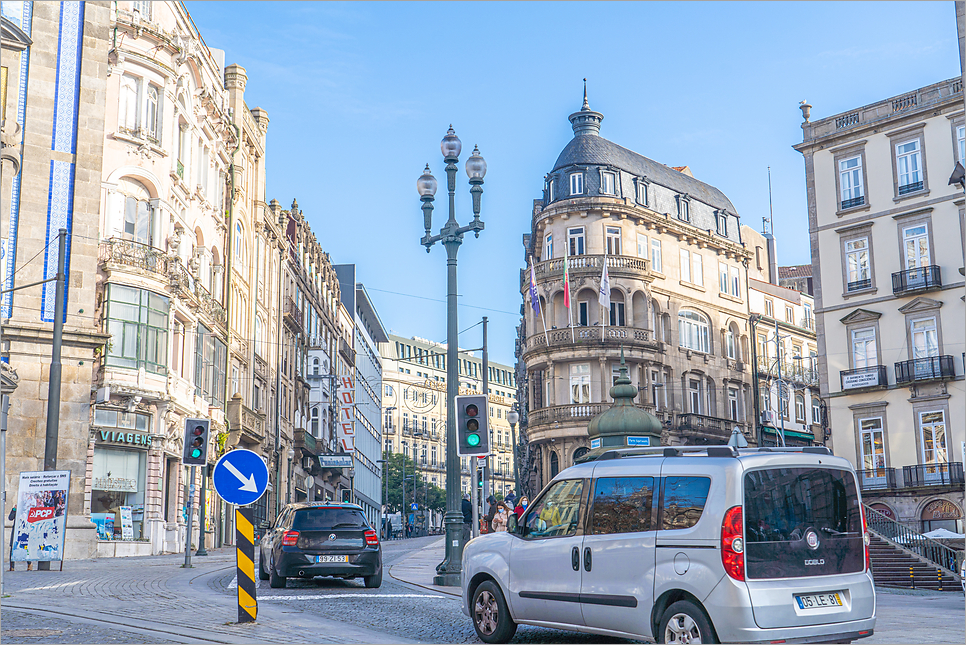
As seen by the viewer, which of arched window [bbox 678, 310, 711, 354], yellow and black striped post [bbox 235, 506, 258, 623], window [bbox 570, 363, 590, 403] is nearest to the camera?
yellow and black striped post [bbox 235, 506, 258, 623]

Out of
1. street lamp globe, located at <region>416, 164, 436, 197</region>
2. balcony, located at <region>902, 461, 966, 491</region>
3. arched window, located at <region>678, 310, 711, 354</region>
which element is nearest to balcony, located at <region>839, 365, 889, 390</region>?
balcony, located at <region>902, 461, 966, 491</region>

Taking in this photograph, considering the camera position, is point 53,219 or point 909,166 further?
point 909,166

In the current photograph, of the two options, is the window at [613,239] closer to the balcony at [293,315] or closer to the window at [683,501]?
the balcony at [293,315]

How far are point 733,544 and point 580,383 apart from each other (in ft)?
154

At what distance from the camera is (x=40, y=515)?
21.2 meters

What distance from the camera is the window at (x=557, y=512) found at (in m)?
10.4

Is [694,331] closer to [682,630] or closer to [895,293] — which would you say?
[895,293]

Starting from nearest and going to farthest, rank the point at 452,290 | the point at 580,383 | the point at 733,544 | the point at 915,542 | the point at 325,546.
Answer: the point at 733,544 → the point at 325,546 → the point at 452,290 → the point at 915,542 → the point at 580,383

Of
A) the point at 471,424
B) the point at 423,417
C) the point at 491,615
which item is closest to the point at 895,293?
the point at 471,424

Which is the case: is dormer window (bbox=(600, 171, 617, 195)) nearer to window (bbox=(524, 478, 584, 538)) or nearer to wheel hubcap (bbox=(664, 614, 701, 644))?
window (bbox=(524, 478, 584, 538))

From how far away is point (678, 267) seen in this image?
61.4 meters

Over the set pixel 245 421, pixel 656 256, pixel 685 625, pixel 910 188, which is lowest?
pixel 685 625

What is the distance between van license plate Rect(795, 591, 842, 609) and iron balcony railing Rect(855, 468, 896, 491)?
33049mm

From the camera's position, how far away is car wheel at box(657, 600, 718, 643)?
8672 mm
